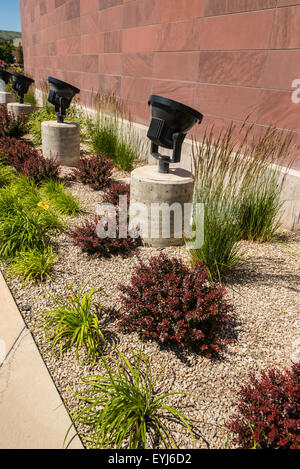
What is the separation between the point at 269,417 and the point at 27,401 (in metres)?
1.40

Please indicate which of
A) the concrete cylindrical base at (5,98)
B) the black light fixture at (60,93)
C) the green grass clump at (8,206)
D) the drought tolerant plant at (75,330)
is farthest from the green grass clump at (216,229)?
the concrete cylindrical base at (5,98)

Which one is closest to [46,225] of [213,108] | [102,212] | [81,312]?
[102,212]

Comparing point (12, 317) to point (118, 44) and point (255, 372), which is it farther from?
point (118, 44)

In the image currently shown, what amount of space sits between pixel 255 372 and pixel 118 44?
27.0 feet

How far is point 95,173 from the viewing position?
5.16 metres

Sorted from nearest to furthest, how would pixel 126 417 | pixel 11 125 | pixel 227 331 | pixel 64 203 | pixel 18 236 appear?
1. pixel 126 417
2. pixel 227 331
3. pixel 18 236
4. pixel 64 203
5. pixel 11 125

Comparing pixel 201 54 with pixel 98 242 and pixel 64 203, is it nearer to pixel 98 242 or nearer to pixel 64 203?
pixel 64 203

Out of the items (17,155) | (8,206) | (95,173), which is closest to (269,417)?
(8,206)

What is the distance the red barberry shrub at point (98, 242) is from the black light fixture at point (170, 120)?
3.77 feet

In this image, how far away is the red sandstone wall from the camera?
4.07 meters

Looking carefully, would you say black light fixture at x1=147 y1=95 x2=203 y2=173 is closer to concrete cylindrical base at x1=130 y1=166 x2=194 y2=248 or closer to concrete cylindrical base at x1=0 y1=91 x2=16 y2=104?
concrete cylindrical base at x1=130 y1=166 x2=194 y2=248

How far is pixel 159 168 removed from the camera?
3.73 metres

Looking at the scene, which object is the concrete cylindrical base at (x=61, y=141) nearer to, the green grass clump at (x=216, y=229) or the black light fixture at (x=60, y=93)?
the black light fixture at (x=60, y=93)

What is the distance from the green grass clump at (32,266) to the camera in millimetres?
2955
